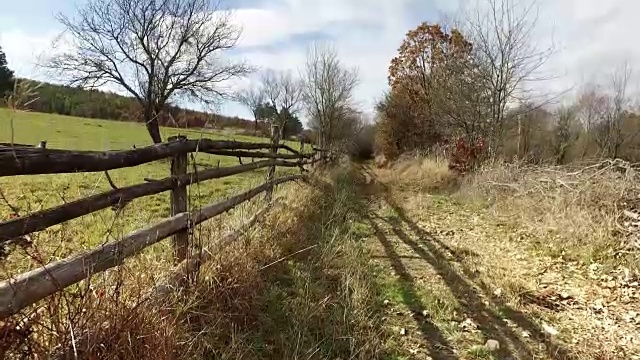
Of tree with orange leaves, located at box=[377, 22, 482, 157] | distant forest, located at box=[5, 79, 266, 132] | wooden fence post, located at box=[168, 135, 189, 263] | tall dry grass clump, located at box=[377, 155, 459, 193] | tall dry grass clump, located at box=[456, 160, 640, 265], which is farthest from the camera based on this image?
tree with orange leaves, located at box=[377, 22, 482, 157]

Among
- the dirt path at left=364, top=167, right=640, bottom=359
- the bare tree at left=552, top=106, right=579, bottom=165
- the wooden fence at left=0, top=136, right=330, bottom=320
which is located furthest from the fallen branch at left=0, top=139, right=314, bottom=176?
the bare tree at left=552, top=106, right=579, bottom=165

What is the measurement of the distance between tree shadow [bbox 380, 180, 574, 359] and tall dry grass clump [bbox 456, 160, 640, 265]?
5.33 ft

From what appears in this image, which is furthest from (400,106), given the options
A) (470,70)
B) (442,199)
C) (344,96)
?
(442,199)

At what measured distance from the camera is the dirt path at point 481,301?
332 centimetres

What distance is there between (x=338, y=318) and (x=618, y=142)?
2803 centimetres

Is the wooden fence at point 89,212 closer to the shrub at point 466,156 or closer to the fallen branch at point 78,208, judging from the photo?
the fallen branch at point 78,208

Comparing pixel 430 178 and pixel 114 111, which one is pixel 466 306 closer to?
pixel 114 111

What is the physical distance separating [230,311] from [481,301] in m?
2.58

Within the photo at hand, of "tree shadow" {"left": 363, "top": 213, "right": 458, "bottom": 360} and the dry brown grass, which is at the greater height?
the dry brown grass

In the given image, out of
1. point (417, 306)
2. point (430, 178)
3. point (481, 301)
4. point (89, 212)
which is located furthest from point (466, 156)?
point (89, 212)

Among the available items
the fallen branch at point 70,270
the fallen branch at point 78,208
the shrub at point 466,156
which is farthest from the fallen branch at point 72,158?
the shrub at point 466,156

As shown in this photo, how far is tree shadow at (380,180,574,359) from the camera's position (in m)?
3.30

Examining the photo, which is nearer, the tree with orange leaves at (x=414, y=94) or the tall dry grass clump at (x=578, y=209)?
the tall dry grass clump at (x=578, y=209)

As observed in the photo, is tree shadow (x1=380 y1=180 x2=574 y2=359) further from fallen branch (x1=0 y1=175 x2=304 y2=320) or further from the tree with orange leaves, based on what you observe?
the tree with orange leaves
